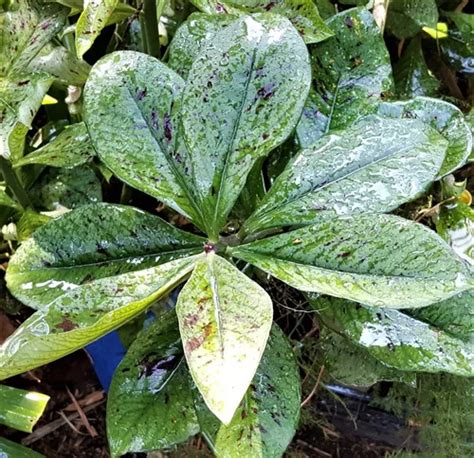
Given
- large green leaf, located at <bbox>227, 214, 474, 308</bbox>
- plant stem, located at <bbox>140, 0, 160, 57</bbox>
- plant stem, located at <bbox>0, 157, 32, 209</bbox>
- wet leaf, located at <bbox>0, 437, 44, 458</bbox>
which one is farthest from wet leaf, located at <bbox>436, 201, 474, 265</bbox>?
wet leaf, located at <bbox>0, 437, 44, 458</bbox>

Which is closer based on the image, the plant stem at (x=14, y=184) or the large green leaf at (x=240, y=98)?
the large green leaf at (x=240, y=98)

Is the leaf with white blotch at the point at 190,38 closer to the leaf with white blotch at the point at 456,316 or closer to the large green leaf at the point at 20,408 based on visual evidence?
the leaf with white blotch at the point at 456,316

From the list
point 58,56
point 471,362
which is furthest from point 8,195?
point 471,362

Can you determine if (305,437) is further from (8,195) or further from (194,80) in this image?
(194,80)

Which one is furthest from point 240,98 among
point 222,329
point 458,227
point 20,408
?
point 20,408

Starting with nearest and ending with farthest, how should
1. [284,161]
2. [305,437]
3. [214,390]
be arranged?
1. [214,390]
2. [284,161]
3. [305,437]

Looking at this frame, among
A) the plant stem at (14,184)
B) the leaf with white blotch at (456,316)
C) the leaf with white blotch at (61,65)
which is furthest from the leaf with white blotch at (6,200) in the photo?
the leaf with white blotch at (456,316)

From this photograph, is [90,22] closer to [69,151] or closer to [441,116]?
[69,151]
